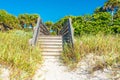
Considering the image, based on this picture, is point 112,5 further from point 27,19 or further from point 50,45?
point 50,45

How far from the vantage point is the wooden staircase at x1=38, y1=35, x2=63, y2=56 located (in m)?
11.8

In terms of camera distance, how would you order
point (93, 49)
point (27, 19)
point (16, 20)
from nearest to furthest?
point (93, 49), point (16, 20), point (27, 19)

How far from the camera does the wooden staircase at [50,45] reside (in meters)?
11.8

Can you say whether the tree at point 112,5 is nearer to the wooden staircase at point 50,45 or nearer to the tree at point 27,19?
the tree at point 27,19

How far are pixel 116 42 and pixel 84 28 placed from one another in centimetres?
995

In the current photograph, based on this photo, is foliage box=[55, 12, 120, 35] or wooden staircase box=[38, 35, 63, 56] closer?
wooden staircase box=[38, 35, 63, 56]

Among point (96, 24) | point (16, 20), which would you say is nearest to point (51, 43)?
point (96, 24)

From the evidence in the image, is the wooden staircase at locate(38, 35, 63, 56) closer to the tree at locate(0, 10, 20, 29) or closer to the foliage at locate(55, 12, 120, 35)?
the foliage at locate(55, 12, 120, 35)

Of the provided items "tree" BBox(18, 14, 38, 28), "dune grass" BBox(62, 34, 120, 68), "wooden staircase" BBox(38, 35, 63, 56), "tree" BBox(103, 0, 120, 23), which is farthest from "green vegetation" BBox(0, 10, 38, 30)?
"dune grass" BBox(62, 34, 120, 68)

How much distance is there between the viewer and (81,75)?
27.8ft

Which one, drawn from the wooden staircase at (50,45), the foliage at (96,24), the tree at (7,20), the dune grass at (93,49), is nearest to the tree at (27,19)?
the tree at (7,20)

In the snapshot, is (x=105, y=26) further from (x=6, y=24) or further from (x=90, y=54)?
(x=6, y=24)

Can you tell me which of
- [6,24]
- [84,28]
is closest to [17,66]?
[84,28]

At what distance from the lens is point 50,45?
503 inches
